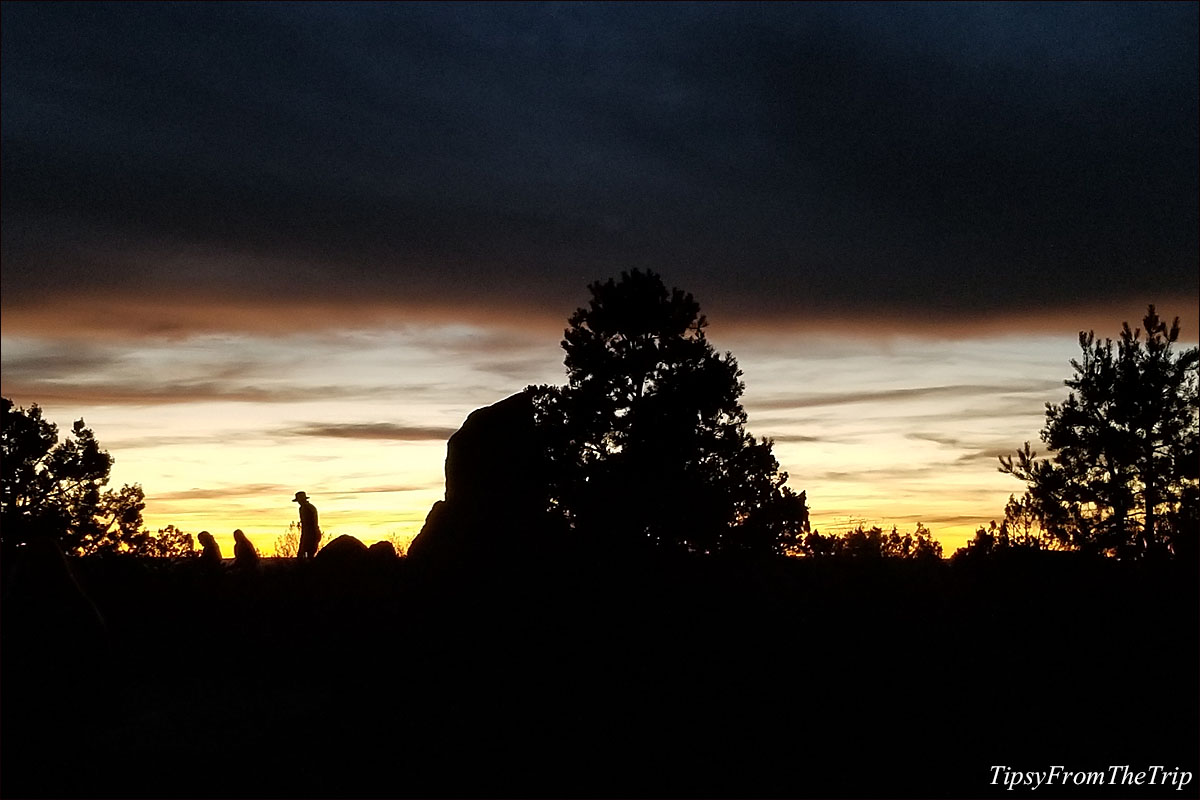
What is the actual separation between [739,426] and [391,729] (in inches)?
1029

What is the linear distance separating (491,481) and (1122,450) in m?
19.7

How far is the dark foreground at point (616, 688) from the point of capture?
8500mm

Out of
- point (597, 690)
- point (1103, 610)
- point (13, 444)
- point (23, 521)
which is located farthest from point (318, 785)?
point (13, 444)

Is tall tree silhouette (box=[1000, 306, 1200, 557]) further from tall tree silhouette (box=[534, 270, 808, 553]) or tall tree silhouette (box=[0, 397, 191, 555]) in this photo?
tall tree silhouette (box=[0, 397, 191, 555])

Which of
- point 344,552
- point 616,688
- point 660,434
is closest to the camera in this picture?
point 616,688

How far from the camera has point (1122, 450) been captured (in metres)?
30.5

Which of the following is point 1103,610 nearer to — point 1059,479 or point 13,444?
point 1059,479

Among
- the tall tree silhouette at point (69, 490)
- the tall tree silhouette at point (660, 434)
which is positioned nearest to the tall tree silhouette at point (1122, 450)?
the tall tree silhouette at point (660, 434)

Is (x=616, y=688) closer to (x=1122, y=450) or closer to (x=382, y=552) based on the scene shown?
(x=382, y=552)

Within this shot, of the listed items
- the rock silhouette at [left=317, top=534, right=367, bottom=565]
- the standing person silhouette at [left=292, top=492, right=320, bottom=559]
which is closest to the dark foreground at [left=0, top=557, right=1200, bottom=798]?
the rock silhouette at [left=317, top=534, right=367, bottom=565]

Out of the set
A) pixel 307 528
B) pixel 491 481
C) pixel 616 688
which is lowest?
pixel 616 688

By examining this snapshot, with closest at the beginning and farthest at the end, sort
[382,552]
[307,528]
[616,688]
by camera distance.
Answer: [616,688] < [382,552] < [307,528]

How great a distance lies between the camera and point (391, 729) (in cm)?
940

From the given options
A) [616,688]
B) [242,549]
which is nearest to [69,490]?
[242,549]
